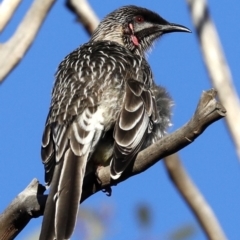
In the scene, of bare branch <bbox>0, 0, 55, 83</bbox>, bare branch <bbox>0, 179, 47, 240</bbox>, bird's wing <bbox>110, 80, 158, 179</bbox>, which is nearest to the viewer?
bare branch <bbox>0, 179, 47, 240</bbox>

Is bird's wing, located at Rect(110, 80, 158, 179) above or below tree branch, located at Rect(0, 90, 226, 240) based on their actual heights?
above

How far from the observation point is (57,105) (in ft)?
18.3

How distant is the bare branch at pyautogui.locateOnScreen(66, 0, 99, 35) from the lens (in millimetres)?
7621

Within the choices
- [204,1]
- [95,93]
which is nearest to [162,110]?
[95,93]

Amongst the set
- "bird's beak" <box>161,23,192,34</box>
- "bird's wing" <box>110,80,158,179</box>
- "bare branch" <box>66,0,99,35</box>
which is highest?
"bare branch" <box>66,0,99,35</box>

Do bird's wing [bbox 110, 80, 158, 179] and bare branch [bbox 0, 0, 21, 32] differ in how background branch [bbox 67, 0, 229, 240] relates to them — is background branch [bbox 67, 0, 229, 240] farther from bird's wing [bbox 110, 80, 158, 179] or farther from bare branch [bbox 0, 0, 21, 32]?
bare branch [bbox 0, 0, 21, 32]

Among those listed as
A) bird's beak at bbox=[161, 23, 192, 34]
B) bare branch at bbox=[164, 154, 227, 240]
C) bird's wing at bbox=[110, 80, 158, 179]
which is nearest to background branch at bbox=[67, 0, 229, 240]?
bare branch at bbox=[164, 154, 227, 240]

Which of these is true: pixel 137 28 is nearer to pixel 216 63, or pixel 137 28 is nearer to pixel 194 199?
pixel 216 63

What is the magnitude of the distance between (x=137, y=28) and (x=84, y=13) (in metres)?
0.76

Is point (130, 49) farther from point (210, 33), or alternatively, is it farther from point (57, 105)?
point (57, 105)

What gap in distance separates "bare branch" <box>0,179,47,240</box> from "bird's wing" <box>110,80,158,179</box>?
0.52m

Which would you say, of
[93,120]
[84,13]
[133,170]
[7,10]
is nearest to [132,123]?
[93,120]

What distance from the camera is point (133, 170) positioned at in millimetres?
4953

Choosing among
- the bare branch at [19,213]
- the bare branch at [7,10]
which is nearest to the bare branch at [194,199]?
the bare branch at [19,213]
